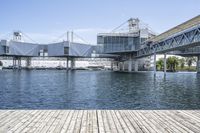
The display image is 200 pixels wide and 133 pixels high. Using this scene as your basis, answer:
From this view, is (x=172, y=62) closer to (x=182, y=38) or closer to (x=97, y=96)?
(x=182, y=38)

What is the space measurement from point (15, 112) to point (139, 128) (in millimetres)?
6918

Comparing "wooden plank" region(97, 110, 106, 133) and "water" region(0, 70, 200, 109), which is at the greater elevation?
"wooden plank" region(97, 110, 106, 133)

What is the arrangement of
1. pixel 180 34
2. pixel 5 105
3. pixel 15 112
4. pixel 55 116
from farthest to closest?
pixel 180 34 < pixel 5 105 < pixel 15 112 < pixel 55 116

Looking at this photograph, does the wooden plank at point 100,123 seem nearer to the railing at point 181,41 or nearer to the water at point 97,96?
the water at point 97,96

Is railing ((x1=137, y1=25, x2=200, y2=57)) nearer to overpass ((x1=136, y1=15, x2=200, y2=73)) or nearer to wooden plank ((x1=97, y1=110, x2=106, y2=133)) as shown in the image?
overpass ((x1=136, y1=15, x2=200, y2=73))

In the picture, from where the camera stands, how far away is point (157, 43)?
365 ft

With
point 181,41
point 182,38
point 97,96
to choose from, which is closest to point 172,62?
point 181,41

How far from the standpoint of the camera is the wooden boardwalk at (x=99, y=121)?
11383 mm

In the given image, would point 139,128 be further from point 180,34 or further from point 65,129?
point 180,34

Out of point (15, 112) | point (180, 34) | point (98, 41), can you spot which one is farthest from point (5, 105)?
point (98, 41)

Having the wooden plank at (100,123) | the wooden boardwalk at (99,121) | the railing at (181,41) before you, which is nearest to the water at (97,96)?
the wooden boardwalk at (99,121)

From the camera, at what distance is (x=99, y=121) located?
1284cm

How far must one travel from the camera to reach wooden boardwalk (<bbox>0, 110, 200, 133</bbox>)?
1138 centimetres

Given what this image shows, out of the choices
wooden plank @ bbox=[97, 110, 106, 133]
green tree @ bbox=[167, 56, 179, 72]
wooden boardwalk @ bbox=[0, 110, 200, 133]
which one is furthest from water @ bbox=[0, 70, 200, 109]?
green tree @ bbox=[167, 56, 179, 72]
